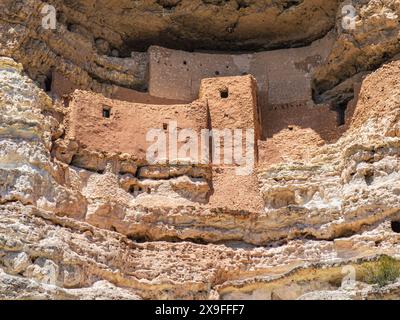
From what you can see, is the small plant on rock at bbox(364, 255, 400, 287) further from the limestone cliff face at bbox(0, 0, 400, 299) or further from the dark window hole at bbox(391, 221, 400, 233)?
the dark window hole at bbox(391, 221, 400, 233)

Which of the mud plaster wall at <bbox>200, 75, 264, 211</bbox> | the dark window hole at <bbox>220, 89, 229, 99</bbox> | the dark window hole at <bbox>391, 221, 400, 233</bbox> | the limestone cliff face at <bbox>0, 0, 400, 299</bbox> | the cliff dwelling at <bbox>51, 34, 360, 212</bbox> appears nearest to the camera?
the limestone cliff face at <bbox>0, 0, 400, 299</bbox>

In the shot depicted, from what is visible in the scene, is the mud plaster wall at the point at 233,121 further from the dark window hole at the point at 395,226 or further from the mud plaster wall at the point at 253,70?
the dark window hole at the point at 395,226

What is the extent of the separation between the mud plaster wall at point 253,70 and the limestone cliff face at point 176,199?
1.43 ft

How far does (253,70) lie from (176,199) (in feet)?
13.5

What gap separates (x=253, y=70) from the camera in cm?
2033

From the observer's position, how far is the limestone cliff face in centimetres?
1509

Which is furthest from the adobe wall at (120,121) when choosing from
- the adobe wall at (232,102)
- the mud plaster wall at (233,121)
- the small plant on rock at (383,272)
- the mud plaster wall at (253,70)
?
the small plant on rock at (383,272)

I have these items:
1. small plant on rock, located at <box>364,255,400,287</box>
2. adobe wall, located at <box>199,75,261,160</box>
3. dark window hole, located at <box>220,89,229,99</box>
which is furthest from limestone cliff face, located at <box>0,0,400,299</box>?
dark window hole, located at <box>220,89,229,99</box>

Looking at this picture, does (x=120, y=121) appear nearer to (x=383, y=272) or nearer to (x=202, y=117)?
(x=202, y=117)

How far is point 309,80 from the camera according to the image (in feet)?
65.1

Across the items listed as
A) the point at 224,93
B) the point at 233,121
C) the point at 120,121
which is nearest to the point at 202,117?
the point at 233,121

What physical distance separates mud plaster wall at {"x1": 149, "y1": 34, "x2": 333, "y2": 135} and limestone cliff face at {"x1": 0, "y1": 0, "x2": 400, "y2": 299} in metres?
0.43

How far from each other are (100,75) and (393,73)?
18.8ft
